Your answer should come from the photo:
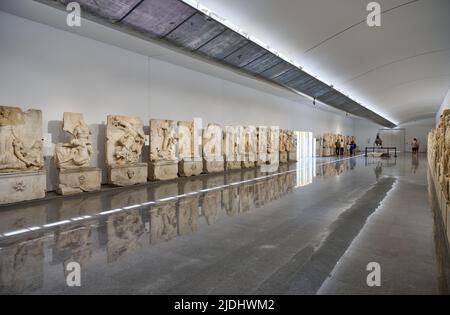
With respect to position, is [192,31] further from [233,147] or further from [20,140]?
[233,147]

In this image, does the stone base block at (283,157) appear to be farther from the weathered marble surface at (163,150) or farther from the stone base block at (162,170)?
the stone base block at (162,170)

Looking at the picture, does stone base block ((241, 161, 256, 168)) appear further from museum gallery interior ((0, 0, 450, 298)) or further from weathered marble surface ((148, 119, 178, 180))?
weathered marble surface ((148, 119, 178, 180))

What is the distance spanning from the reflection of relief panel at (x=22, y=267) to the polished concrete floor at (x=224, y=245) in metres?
0.01

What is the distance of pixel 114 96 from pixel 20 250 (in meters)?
6.90

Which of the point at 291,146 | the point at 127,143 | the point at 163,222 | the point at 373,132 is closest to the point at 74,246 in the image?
the point at 163,222

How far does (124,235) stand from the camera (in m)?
4.38

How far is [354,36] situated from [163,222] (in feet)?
30.2

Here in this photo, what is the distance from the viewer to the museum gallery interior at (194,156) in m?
3.25

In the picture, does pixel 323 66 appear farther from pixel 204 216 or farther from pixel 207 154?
pixel 204 216

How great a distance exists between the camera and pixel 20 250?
12.4 feet

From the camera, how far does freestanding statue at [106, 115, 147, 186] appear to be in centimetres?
897

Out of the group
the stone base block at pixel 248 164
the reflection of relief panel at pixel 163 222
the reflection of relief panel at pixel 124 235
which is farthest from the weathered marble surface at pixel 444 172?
the stone base block at pixel 248 164

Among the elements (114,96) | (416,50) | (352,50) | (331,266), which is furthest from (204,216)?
(416,50)

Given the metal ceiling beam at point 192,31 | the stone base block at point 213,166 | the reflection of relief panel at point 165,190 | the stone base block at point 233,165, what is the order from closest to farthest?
1. the metal ceiling beam at point 192,31
2. the reflection of relief panel at point 165,190
3. the stone base block at point 213,166
4. the stone base block at point 233,165
